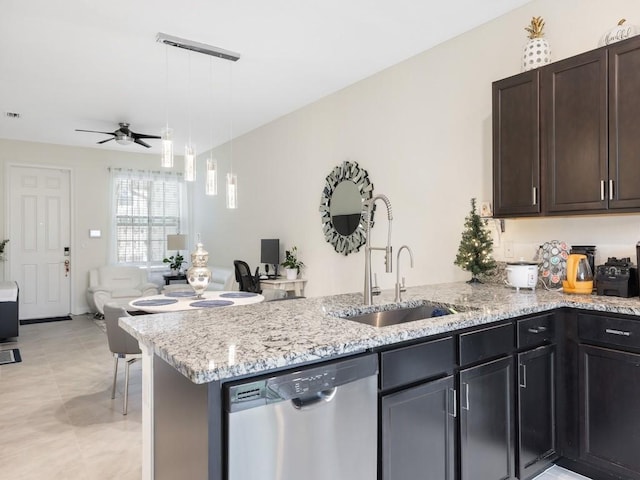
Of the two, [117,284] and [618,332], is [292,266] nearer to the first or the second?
[117,284]

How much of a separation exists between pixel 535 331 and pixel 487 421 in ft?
1.77

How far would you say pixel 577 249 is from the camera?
2.66m

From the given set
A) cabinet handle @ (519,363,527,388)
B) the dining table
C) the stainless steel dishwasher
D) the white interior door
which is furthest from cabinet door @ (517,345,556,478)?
the white interior door

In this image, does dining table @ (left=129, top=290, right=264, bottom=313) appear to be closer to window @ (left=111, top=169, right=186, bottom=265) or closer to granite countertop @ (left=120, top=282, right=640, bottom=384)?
granite countertop @ (left=120, top=282, right=640, bottom=384)

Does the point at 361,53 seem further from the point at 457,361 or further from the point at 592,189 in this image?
the point at 457,361

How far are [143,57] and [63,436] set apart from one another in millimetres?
3093

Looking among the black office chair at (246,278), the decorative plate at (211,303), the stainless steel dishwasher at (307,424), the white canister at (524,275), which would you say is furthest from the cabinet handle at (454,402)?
the black office chair at (246,278)

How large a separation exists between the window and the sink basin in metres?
6.51

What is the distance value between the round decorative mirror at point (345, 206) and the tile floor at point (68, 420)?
2.42 m

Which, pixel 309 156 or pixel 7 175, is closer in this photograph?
pixel 309 156

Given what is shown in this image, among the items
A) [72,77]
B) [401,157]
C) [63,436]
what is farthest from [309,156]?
[63,436]

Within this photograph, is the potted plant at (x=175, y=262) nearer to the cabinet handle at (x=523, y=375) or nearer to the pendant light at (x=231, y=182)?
the pendant light at (x=231, y=182)

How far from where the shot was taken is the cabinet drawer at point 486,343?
73.2 inches

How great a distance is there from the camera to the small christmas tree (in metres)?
3.07
